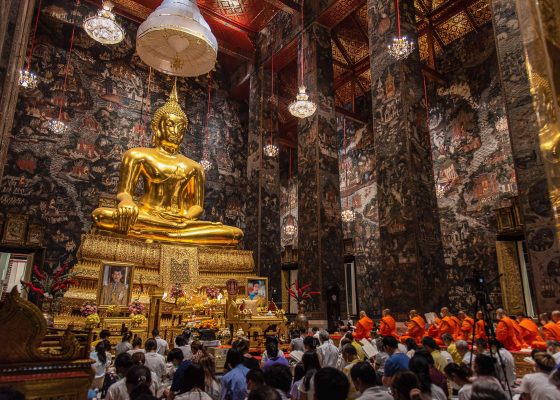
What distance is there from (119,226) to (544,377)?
24.4 feet

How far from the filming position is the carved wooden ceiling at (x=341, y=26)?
423 inches

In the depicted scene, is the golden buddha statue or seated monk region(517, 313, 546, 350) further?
the golden buddha statue

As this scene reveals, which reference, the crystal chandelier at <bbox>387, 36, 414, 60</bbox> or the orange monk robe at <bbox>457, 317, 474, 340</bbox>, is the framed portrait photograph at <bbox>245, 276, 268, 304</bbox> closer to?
the orange monk robe at <bbox>457, 317, 474, 340</bbox>

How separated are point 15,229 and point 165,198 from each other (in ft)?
11.8

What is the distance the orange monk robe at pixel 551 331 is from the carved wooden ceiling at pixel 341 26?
8675 millimetres

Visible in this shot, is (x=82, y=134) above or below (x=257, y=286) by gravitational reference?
above

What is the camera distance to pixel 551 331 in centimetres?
451

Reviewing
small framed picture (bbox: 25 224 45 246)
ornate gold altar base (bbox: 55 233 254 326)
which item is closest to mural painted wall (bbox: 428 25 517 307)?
ornate gold altar base (bbox: 55 233 254 326)

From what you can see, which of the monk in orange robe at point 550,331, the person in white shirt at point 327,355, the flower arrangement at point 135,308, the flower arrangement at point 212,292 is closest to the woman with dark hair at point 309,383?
the person in white shirt at point 327,355

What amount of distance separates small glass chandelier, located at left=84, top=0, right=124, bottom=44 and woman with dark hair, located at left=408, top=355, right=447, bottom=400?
26.6ft

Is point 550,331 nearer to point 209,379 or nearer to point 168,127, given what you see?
point 209,379

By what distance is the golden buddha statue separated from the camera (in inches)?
326

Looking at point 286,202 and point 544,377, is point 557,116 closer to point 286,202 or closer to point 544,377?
point 544,377

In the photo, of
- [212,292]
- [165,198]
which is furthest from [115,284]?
[165,198]
